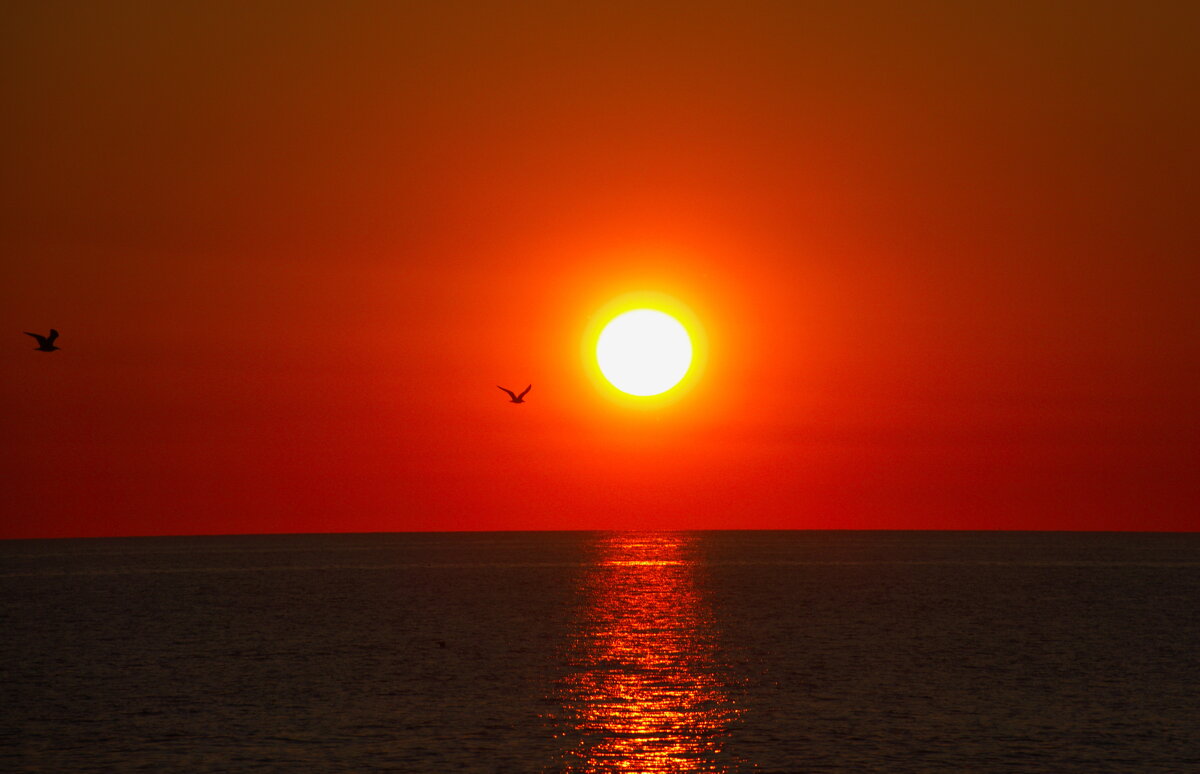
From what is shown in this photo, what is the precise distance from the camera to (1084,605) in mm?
133000

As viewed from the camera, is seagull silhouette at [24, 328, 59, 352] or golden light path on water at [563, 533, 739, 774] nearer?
golden light path on water at [563, 533, 739, 774]

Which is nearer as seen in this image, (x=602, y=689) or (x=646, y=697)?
(x=646, y=697)

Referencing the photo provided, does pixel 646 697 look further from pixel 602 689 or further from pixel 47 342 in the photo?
pixel 47 342

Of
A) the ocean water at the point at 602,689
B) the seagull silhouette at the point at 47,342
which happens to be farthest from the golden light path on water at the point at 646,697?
the seagull silhouette at the point at 47,342

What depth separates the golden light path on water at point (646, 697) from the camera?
149ft

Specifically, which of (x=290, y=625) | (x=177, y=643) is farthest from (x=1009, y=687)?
(x=290, y=625)

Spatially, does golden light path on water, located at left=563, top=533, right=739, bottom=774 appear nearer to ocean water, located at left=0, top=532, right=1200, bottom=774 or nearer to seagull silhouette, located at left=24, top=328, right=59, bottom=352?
ocean water, located at left=0, top=532, right=1200, bottom=774

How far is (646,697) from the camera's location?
58.9 metres

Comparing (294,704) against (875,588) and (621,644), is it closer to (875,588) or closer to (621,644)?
(621,644)

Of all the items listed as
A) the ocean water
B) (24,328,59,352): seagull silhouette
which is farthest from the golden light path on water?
(24,328,59,352): seagull silhouette

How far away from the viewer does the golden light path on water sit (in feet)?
149

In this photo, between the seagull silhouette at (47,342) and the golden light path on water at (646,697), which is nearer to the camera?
the golden light path on water at (646,697)

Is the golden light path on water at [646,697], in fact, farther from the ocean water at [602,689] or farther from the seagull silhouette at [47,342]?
the seagull silhouette at [47,342]

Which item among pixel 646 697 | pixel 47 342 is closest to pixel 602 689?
pixel 646 697
